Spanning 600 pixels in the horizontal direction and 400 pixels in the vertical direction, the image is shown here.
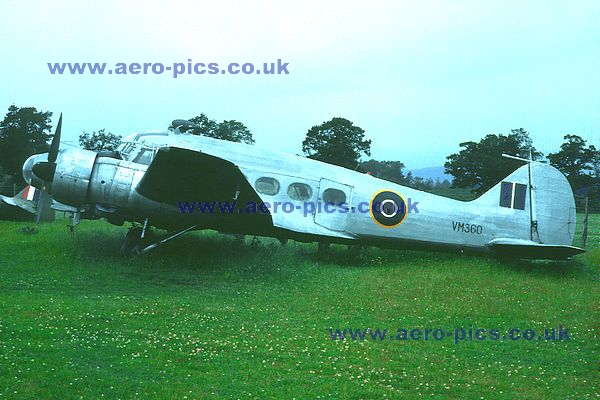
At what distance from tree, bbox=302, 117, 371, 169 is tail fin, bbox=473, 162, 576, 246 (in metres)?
6.78

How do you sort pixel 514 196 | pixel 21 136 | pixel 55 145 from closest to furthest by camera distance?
pixel 55 145 → pixel 514 196 → pixel 21 136

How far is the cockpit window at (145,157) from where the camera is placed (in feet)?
39.3

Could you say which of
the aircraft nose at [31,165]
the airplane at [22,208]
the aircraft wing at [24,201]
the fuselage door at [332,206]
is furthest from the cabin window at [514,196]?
the airplane at [22,208]

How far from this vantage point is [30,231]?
15578 mm

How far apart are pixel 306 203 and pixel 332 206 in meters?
0.57

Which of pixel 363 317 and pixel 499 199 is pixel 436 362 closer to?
pixel 363 317

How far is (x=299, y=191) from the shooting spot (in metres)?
12.4

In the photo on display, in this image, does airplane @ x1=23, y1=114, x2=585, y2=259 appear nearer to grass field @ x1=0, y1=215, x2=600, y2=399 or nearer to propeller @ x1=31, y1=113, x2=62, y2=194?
propeller @ x1=31, y1=113, x2=62, y2=194

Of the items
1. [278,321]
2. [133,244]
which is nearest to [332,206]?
[133,244]

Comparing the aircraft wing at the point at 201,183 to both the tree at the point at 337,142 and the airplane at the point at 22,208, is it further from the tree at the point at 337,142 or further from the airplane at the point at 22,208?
the airplane at the point at 22,208

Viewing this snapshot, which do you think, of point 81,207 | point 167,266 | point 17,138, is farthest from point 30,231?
point 17,138

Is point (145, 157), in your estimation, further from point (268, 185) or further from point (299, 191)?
point (299, 191)

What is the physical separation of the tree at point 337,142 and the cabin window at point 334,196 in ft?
21.2

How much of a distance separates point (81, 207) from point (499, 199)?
886 centimetres
